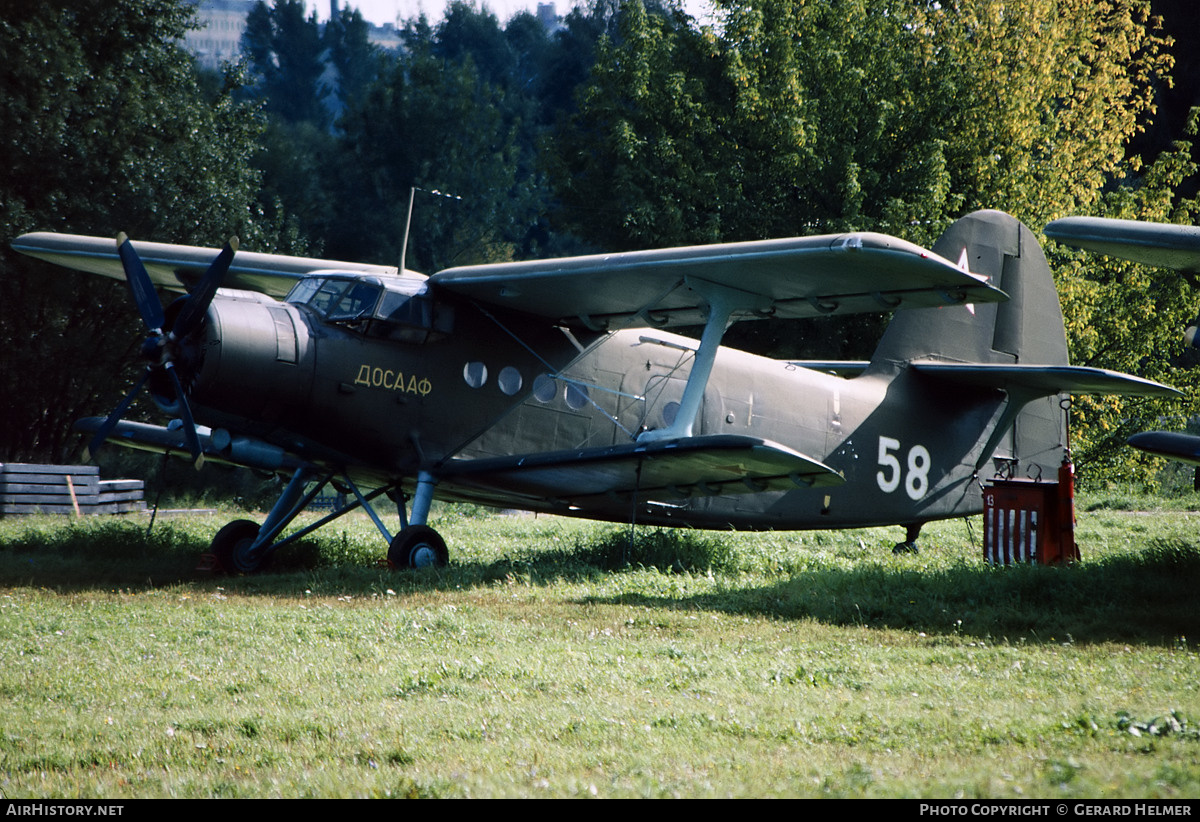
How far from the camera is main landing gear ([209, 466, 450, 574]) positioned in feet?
34.8

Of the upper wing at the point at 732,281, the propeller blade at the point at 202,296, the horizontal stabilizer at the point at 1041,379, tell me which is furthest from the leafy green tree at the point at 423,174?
the propeller blade at the point at 202,296

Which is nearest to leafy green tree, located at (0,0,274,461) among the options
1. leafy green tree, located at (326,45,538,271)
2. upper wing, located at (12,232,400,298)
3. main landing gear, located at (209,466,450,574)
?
upper wing, located at (12,232,400,298)

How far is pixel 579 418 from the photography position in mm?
11758

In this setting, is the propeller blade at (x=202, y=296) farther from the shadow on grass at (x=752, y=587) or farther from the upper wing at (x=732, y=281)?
the shadow on grass at (x=752, y=587)

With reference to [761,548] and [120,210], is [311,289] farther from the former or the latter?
[120,210]

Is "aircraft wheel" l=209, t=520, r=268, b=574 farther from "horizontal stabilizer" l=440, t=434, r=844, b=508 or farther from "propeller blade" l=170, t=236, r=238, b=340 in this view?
"propeller blade" l=170, t=236, r=238, b=340

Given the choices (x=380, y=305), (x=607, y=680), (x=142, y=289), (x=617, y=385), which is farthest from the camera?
(x=617, y=385)

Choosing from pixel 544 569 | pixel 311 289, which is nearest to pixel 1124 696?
pixel 544 569

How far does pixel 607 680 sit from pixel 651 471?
4617 mm

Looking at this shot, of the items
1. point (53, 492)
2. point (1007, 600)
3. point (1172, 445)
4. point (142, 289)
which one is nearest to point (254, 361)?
point (142, 289)

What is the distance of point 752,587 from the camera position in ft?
31.5

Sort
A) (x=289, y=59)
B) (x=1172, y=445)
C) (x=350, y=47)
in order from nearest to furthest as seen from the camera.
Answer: (x=1172, y=445)
(x=289, y=59)
(x=350, y=47)

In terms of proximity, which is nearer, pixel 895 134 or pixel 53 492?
pixel 53 492

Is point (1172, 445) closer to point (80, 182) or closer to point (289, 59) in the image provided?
point (80, 182)
